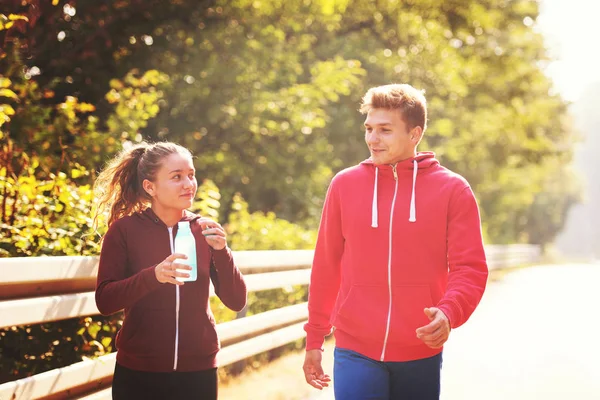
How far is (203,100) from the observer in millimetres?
17922

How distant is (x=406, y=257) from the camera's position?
3.90 metres

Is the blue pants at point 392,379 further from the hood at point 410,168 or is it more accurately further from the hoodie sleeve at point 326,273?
the hood at point 410,168

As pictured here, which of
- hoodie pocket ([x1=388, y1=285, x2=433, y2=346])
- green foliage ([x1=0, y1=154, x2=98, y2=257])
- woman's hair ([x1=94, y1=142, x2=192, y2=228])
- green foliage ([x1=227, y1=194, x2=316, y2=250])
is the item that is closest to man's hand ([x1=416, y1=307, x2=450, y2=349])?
hoodie pocket ([x1=388, y1=285, x2=433, y2=346])

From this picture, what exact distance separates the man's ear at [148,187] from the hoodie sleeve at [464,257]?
1.36 metres

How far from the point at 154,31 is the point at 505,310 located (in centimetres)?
820

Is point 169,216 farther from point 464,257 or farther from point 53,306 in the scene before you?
point 464,257

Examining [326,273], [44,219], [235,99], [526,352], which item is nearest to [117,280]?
[326,273]

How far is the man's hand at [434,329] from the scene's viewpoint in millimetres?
3623

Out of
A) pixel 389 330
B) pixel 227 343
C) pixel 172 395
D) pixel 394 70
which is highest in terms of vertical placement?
pixel 394 70

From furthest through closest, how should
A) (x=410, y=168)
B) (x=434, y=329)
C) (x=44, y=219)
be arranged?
(x=44, y=219) < (x=410, y=168) < (x=434, y=329)

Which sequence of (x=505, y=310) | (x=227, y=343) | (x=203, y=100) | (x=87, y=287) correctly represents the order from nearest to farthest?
1. (x=87, y=287)
2. (x=227, y=343)
3. (x=505, y=310)
4. (x=203, y=100)

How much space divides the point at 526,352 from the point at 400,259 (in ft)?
25.0

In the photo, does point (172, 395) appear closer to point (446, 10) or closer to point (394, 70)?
point (446, 10)

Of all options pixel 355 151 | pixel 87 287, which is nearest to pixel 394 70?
pixel 355 151
